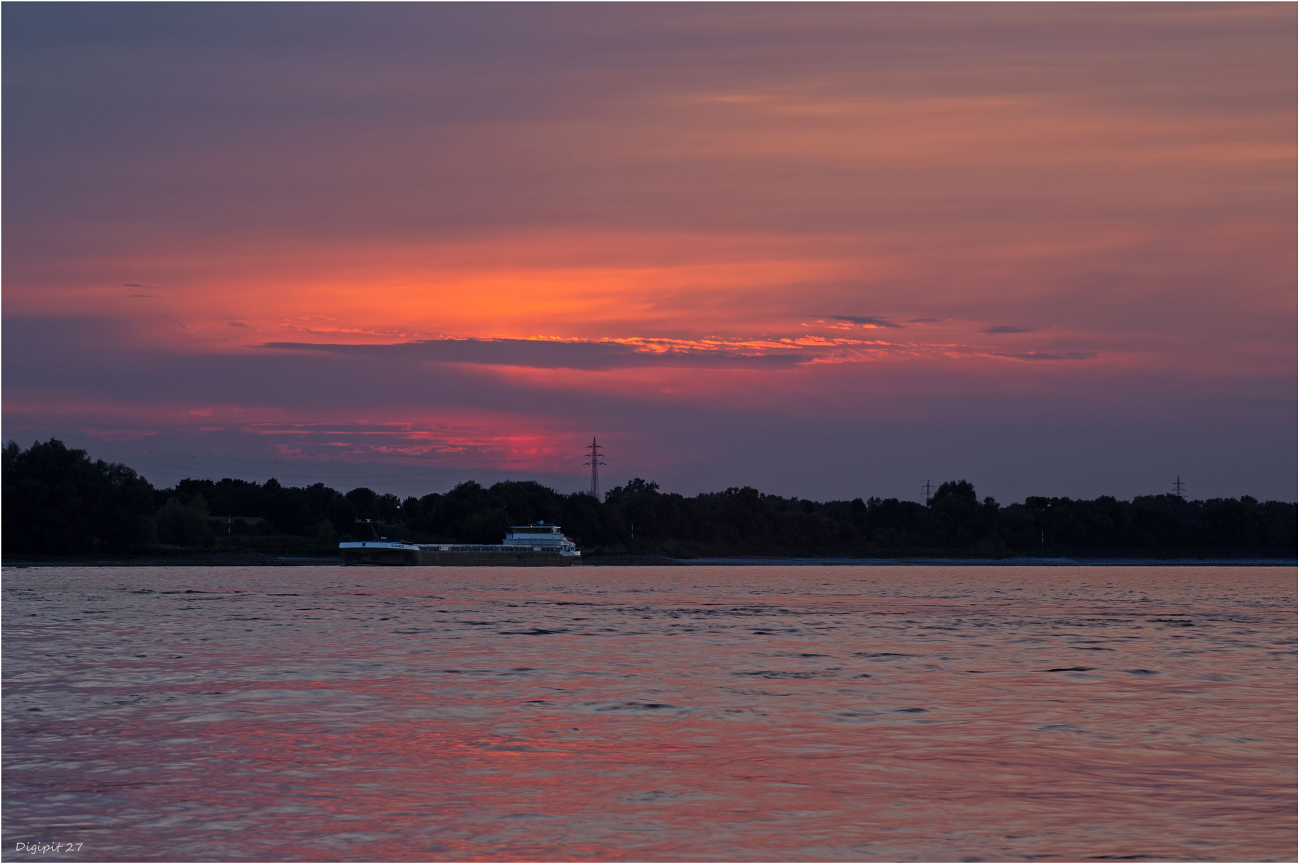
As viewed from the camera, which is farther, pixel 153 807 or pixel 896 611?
pixel 896 611

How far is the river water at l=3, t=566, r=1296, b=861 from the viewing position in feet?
51.7

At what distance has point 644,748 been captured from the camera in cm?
2200

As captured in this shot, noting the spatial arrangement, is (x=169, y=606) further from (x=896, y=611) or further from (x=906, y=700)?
(x=906, y=700)

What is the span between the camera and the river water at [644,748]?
15766mm

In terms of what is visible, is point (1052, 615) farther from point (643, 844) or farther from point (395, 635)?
point (643, 844)

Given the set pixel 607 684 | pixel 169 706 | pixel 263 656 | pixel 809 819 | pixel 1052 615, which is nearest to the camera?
pixel 809 819

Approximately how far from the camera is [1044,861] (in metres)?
14.7

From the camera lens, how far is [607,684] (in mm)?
31766

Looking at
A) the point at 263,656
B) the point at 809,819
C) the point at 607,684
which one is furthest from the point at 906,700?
the point at 263,656

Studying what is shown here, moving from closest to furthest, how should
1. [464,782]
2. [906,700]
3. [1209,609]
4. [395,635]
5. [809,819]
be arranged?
[809,819] → [464,782] → [906,700] → [395,635] → [1209,609]

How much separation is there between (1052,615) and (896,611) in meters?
8.44

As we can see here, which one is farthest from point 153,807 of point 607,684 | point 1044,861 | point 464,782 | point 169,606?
point 169,606

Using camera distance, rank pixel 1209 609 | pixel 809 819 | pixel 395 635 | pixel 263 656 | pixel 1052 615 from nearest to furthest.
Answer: pixel 809 819
pixel 263 656
pixel 395 635
pixel 1052 615
pixel 1209 609

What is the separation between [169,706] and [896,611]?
51.5m
